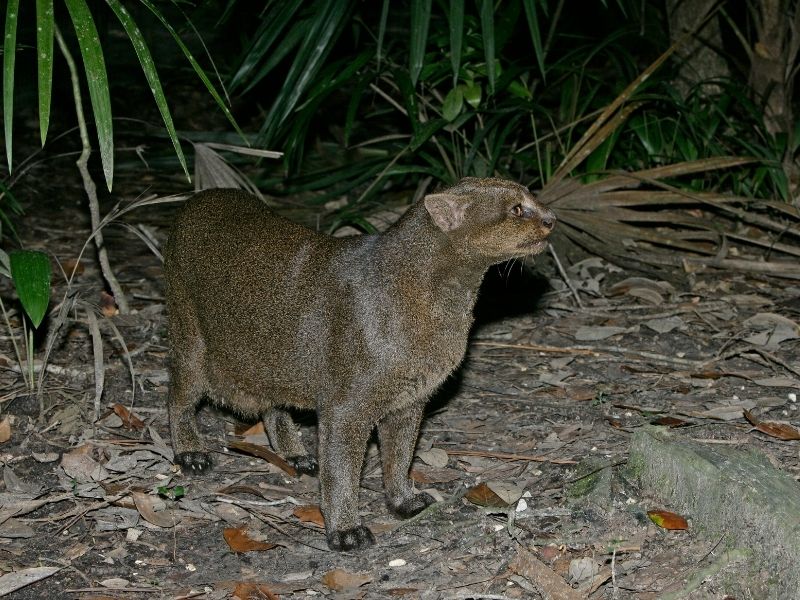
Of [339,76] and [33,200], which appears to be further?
[33,200]

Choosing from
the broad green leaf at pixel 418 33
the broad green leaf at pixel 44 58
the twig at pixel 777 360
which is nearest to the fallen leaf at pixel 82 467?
the broad green leaf at pixel 44 58

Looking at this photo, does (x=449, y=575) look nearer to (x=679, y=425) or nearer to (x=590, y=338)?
(x=679, y=425)

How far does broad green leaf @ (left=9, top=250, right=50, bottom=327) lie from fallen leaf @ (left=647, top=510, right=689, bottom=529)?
2.75 m

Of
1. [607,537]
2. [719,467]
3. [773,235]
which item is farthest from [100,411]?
[773,235]

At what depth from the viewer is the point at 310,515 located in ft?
15.7

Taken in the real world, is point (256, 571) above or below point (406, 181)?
below

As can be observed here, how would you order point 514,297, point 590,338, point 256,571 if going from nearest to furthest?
1. point 256,571
2. point 590,338
3. point 514,297

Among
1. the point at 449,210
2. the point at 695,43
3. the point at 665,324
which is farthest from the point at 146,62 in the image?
the point at 695,43

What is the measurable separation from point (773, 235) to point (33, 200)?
560 centimetres

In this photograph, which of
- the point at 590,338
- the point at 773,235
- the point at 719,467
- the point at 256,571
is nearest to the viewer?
the point at 719,467

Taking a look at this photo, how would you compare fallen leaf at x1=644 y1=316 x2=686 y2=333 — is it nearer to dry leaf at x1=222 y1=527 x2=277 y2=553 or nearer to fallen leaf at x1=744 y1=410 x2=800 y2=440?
fallen leaf at x1=744 y1=410 x2=800 y2=440

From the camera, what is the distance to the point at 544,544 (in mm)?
4176

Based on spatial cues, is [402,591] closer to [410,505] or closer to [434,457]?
[410,505]

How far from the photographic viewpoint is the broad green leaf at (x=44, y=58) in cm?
423
